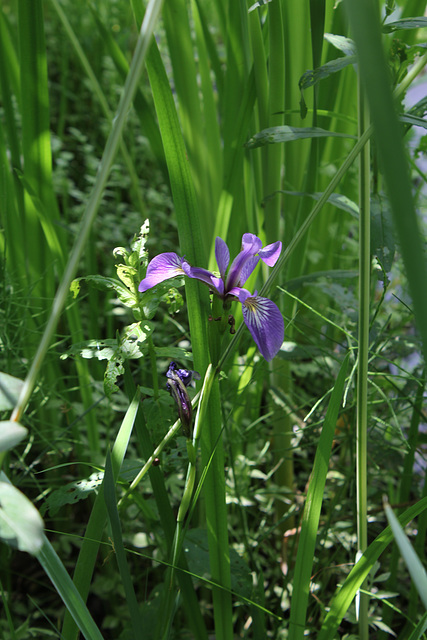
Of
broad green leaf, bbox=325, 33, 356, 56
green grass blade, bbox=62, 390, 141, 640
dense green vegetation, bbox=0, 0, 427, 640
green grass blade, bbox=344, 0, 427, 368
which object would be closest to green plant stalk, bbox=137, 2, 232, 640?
dense green vegetation, bbox=0, 0, 427, 640

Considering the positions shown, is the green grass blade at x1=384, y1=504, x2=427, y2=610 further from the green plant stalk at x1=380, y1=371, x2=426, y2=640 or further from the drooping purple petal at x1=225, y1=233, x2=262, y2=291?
the green plant stalk at x1=380, y1=371, x2=426, y2=640

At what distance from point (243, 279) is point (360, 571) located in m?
0.35

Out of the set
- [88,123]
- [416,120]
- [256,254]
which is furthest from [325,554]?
[88,123]

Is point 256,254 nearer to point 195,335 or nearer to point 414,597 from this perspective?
point 195,335

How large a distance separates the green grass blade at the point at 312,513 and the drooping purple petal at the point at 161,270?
0.22 meters

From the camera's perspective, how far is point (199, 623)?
692 mm

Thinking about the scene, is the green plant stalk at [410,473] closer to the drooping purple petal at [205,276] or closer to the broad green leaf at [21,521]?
the drooping purple petal at [205,276]

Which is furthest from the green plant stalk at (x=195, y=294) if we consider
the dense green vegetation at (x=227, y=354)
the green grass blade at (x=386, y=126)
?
the green grass blade at (x=386, y=126)

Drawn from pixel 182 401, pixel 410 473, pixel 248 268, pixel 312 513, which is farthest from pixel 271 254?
pixel 410 473

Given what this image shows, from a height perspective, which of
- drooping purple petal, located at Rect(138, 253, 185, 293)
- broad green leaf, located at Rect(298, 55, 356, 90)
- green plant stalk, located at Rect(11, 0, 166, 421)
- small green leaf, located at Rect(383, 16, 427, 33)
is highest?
small green leaf, located at Rect(383, 16, 427, 33)

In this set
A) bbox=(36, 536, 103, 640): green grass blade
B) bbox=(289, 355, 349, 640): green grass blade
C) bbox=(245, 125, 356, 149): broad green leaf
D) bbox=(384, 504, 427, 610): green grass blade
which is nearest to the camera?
bbox=(384, 504, 427, 610): green grass blade

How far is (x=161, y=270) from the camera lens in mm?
574

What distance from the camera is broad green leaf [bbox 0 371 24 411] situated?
421 millimetres

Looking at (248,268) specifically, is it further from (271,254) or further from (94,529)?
(94,529)
